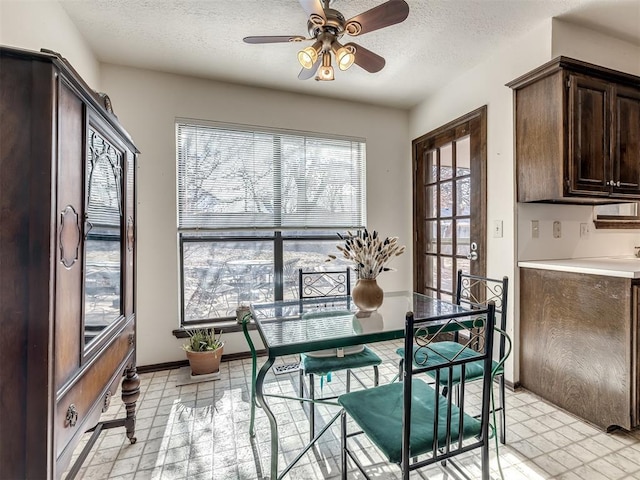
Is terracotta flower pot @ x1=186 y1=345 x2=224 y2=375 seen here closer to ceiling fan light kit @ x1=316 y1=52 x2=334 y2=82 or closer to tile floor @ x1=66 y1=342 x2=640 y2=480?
tile floor @ x1=66 y1=342 x2=640 y2=480

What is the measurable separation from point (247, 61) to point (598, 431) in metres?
3.61

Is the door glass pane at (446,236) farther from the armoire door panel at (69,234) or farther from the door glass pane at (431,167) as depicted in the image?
the armoire door panel at (69,234)

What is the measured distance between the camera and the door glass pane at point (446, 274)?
3203 millimetres

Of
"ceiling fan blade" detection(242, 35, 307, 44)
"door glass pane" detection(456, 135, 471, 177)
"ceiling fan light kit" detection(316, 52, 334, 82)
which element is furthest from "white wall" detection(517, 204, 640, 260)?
"ceiling fan blade" detection(242, 35, 307, 44)

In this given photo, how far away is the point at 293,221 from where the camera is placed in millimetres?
3285

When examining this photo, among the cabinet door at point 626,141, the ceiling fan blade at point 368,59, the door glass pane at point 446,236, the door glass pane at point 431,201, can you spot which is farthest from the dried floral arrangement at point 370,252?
the cabinet door at point 626,141

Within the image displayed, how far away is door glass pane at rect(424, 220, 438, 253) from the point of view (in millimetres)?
3416

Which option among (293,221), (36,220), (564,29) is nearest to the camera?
(36,220)

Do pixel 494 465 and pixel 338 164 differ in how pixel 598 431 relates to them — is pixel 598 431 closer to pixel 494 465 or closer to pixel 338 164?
pixel 494 465

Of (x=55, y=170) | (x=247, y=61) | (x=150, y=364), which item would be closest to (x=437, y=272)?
(x=247, y=61)

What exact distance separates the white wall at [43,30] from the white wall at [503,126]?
3.12 metres

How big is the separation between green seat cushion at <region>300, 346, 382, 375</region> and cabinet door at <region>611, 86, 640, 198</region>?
218 centimetres

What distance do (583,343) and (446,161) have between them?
1926 mm

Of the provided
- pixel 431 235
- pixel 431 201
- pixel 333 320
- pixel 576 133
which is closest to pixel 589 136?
pixel 576 133
